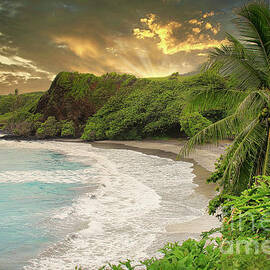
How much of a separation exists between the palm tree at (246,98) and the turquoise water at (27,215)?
510 cm

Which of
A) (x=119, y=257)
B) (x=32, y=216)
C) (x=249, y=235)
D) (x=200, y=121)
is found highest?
(x=200, y=121)

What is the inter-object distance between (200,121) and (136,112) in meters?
13.4

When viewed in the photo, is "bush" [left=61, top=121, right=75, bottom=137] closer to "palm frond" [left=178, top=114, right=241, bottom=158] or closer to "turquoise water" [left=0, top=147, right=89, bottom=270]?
"turquoise water" [left=0, top=147, right=89, bottom=270]

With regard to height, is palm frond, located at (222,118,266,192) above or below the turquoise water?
above

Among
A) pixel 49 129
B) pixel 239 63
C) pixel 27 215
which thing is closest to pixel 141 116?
pixel 49 129

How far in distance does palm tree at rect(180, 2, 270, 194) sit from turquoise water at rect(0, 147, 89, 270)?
510 cm

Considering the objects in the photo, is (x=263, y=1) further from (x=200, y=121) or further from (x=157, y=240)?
(x=200, y=121)

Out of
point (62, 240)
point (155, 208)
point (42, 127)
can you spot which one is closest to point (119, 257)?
point (62, 240)

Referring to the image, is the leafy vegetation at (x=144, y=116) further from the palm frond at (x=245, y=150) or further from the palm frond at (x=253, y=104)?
the palm frond at (x=253, y=104)

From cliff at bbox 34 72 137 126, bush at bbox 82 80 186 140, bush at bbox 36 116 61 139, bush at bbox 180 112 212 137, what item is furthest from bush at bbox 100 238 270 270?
cliff at bbox 34 72 137 126

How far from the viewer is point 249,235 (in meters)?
2.76

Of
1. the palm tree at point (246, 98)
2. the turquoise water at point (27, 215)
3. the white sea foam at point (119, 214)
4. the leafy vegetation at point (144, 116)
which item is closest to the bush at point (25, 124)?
the leafy vegetation at point (144, 116)

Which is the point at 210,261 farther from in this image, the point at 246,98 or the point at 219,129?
the point at 219,129

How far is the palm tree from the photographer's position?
5688mm
